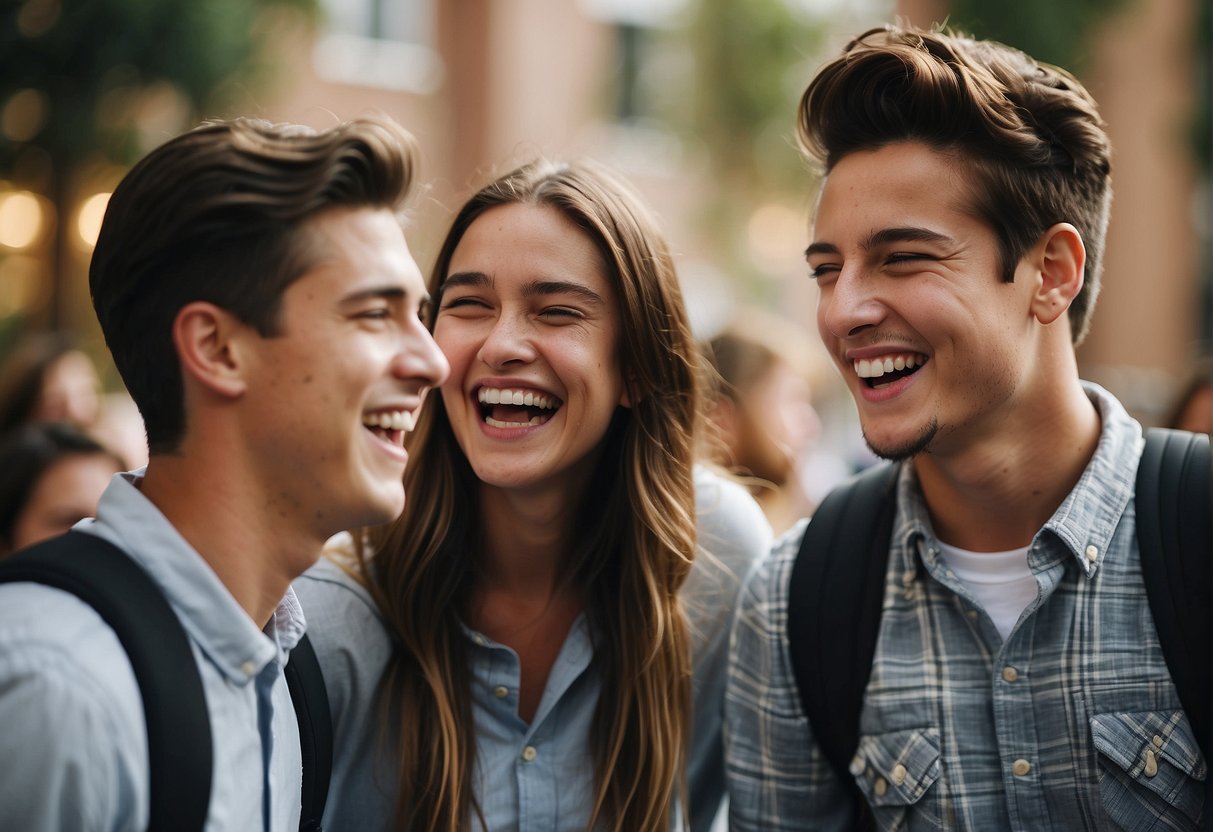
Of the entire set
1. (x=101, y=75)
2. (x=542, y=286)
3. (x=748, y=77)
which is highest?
(x=748, y=77)

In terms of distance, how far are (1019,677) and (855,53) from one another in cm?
142

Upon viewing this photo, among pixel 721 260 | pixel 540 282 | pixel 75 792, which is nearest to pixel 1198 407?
pixel 540 282

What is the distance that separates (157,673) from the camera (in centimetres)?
171

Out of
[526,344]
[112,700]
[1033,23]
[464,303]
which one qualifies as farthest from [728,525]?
[1033,23]

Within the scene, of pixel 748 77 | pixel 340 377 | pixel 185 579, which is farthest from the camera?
pixel 748 77

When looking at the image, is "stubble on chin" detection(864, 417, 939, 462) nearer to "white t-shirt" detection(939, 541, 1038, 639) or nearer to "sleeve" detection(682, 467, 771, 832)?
"white t-shirt" detection(939, 541, 1038, 639)

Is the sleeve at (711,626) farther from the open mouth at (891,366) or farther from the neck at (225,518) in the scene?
the neck at (225,518)

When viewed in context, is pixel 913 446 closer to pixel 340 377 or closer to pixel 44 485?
pixel 340 377

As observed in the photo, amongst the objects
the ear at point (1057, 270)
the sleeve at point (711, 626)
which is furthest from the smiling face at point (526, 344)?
the ear at point (1057, 270)

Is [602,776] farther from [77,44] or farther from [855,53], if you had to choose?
[77,44]

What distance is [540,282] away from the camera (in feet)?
9.07

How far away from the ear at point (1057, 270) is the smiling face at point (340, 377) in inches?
52.9

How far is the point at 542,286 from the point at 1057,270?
113cm

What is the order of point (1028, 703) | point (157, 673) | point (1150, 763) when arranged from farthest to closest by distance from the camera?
point (1028, 703)
point (1150, 763)
point (157, 673)
